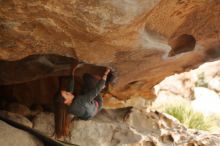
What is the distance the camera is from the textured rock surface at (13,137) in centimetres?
460

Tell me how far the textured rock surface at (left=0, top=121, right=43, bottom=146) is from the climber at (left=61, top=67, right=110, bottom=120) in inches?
28.5

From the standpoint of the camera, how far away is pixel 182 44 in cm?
504

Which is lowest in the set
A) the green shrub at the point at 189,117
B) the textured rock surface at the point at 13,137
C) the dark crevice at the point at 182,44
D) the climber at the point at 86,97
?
the green shrub at the point at 189,117

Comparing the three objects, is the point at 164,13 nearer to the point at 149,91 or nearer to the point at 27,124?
the point at 27,124

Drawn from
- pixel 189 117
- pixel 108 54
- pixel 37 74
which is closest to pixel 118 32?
pixel 108 54

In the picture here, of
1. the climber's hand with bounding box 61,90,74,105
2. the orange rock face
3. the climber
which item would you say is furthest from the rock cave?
the climber's hand with bounding box 61,90,74,105

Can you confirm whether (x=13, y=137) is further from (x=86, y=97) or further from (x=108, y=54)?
(x=108, y=54)

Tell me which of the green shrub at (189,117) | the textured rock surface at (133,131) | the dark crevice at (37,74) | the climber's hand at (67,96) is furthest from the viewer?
the green shrub at (189,117)

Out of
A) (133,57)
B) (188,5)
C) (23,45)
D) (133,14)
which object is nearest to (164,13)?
(188,5)

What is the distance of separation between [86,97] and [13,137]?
107 centimetres

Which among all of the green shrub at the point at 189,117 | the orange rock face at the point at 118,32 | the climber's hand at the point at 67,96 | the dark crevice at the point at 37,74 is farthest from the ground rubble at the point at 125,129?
the green shrub at the point at 189,117

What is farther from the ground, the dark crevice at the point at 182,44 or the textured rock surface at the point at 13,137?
the dark crevice at the point at 182,44

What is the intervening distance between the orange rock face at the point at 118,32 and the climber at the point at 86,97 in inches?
13.1

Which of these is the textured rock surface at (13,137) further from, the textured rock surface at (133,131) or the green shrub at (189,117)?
the green shrub at (189,117)
